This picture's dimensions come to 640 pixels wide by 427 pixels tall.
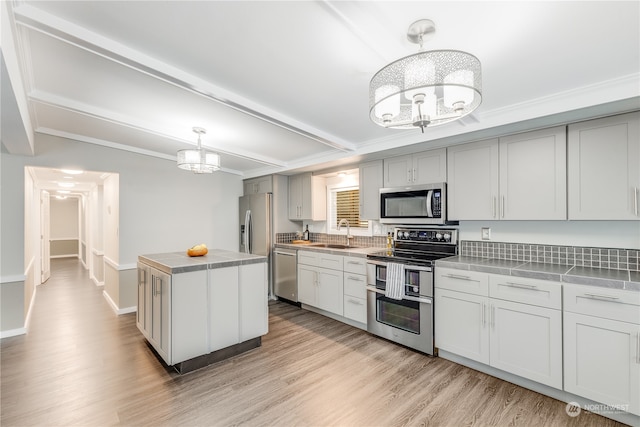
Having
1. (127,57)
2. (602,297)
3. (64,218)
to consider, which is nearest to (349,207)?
(602,297)

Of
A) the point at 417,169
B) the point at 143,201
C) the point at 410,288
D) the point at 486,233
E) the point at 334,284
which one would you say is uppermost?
the point at 417,169

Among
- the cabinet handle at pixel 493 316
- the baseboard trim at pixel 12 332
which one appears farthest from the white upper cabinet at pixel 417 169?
the baseboard trim at pixel 12 332

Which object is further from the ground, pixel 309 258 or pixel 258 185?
pixel 258 185

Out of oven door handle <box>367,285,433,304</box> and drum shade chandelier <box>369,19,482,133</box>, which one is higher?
drum shade chandelier <box>369,19,482,133</box>

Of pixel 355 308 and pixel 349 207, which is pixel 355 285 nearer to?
pixel 355 308

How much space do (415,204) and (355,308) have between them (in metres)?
1.49

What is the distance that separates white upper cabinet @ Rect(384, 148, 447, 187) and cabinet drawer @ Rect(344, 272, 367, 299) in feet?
4.05

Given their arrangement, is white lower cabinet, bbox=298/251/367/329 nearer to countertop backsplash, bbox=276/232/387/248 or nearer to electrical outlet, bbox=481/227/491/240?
countertop backsplash, bbox=276/232/387/248

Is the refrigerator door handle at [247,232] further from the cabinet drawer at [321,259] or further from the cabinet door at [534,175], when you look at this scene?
the cabinet door at [534,175]

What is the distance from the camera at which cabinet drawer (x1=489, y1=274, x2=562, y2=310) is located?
86.1 inches

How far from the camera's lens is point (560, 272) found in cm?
222

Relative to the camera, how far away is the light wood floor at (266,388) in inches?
79.2

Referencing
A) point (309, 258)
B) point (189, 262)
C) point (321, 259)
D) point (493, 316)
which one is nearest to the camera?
point (493, 316)

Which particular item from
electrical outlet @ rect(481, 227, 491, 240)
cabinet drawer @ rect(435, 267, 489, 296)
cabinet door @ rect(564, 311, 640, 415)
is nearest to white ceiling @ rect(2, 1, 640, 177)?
electrical outlet @ rect(481, 227, 491, 240)
